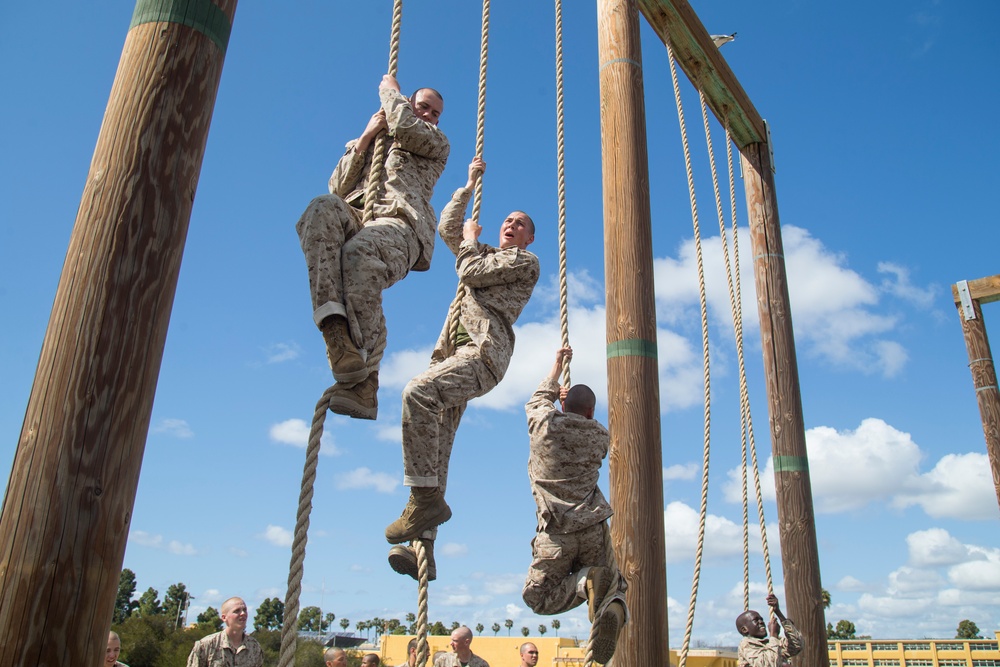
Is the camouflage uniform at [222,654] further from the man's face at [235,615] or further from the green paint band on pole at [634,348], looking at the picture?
the green paint band on pole at [634,348]

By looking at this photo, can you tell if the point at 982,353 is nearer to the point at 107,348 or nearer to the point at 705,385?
the point at 705,385

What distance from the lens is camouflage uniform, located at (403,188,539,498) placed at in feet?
8.75

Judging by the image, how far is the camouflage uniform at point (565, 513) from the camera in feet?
10.00

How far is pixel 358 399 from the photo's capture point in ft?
7.91

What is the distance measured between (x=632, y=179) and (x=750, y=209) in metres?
2.77

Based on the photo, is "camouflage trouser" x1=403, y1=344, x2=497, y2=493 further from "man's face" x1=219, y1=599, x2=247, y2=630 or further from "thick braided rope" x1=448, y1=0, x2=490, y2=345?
"man's face" x1=219, y1=599, x2=247, y2=630

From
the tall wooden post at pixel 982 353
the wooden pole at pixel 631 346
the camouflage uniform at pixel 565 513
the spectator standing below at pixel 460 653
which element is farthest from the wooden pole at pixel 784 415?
the tall wooden post at pixel 982 353

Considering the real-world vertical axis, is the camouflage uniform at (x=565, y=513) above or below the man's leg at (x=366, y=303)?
below

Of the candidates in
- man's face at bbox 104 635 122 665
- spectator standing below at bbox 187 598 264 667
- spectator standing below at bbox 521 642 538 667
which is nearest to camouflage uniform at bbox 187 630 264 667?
spectator standing below at bbox 187 598 264 667

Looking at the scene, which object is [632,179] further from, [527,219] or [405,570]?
[405,570]

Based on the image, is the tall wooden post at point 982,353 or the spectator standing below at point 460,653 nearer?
the spectator standing below at point 460,653

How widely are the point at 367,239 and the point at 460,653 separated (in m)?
4.40

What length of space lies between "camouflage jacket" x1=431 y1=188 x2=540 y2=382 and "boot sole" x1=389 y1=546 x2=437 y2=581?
31.1 inches

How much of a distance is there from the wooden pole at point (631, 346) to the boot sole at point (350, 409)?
1638 mm
